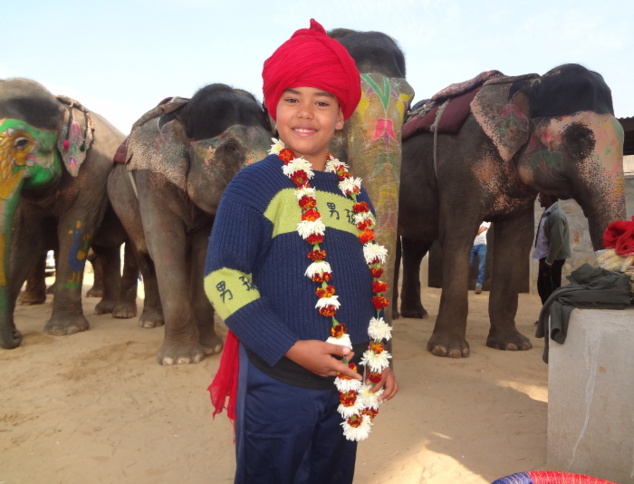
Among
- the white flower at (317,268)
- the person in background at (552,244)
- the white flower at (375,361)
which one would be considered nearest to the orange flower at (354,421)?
the white flower at (375,361)

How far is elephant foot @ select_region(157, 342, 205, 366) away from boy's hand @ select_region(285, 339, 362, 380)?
3.03 m

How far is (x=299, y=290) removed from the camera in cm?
145

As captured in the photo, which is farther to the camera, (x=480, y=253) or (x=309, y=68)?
(x=480, y=253)

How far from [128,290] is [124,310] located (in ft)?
Result: 1.20

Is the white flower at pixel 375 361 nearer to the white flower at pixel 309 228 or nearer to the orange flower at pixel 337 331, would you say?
the orange flower at pixel 337 331

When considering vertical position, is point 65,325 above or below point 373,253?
below

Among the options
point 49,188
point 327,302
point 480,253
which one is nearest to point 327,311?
point 327,302

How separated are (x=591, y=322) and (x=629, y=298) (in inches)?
8.8

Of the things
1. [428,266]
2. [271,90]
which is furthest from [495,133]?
[428,266]

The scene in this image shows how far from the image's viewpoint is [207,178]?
13.1ft

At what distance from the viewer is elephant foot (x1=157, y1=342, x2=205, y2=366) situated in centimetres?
415

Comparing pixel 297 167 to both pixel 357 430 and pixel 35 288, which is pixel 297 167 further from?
pixel 35 288

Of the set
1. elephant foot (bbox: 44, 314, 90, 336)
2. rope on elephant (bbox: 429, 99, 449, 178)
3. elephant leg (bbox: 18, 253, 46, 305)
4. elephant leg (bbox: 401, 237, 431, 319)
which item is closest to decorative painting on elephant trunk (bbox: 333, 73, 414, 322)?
rope on elephant (bbox: 429, 99, 449, 178)

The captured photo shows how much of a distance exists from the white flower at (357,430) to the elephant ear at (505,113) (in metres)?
3.33
